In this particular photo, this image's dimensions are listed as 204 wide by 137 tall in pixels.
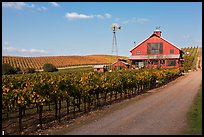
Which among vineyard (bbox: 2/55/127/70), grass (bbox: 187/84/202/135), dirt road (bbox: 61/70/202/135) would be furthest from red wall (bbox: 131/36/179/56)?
dirt road (bbox: 61/70/202/135)

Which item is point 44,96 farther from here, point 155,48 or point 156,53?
point 156,53

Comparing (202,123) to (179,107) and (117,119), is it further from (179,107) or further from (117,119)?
(179,107)

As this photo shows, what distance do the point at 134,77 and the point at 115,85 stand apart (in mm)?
4938

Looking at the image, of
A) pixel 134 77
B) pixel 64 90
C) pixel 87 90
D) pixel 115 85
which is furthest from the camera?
pixel 134 77

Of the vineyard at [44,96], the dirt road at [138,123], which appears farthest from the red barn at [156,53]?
the dirt road at [138,123]

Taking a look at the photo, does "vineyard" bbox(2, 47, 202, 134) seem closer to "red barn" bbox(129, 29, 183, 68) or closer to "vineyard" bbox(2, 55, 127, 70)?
"red barn" bbox(129, 29, 183, 68)

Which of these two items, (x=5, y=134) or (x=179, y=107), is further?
(x=179, y=107)

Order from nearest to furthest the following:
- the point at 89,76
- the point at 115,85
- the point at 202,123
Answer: the point at 202,123, the point at 89,76, the point at 115,85

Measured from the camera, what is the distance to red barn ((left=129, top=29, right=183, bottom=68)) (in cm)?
6488

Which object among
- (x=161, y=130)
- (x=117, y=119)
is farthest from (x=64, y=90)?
(x=161, y=130)

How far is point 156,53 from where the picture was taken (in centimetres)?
6738

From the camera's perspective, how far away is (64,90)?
16688mm

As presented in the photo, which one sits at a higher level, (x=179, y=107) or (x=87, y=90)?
(x=87, y=90)

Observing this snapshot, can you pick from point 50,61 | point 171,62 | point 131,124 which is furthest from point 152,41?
point 131,124
